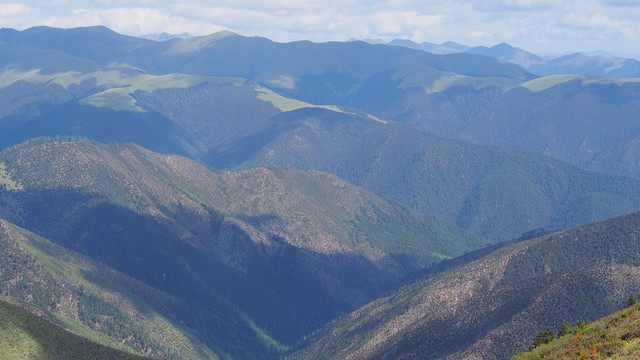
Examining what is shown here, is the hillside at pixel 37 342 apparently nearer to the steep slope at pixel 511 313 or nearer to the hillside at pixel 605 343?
the steep slope at pixel 511 313

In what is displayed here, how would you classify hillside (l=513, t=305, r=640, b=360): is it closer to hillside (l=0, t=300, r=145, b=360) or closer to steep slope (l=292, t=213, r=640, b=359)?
steep slope (l=292, t=213, r=640, b=359)

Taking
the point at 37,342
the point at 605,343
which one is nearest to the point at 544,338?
the point at 605,343

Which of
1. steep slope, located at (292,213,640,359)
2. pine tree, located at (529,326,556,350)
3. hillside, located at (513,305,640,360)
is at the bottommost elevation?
steep slope, located at (292,213,640,359)

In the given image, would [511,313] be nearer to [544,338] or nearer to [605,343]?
[544,338]

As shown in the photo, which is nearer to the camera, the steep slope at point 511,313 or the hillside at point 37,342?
the hillside at point 37,342

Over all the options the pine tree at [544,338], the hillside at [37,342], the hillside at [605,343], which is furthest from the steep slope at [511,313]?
the hillside at [37,342]

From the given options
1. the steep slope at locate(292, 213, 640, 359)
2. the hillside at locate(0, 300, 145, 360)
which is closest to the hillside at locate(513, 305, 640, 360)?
the steep slope at locate(292, 213, 640, 359)
